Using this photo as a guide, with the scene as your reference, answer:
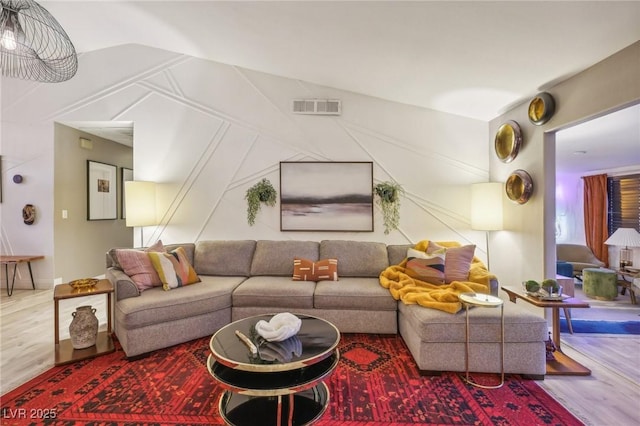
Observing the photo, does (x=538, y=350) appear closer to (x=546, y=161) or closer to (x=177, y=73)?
(x=546, y=161)

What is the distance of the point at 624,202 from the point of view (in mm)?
5027

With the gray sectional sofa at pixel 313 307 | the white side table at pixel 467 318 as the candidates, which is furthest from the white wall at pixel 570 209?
the white side table at pixel 467 318

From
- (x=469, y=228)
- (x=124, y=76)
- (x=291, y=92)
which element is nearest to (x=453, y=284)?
(x=469, y=228)

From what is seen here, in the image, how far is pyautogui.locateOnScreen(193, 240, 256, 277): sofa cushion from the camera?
10.9 ft

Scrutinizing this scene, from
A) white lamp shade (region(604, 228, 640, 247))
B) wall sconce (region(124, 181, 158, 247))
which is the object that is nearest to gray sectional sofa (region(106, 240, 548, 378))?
wall sconce (region(124, 181, 158, 247))

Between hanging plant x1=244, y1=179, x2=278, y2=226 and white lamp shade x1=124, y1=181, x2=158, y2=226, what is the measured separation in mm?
1171

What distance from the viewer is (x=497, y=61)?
2.51 metres

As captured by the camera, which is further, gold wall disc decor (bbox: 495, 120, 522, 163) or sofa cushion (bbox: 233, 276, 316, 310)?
gold wall disc decor (bbox: 495, 120, 522, 163)

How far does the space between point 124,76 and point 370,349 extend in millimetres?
4574

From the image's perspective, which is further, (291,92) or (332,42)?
(291,92)

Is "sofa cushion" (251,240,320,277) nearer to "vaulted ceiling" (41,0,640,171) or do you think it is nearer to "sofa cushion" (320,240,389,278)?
"sofa cushion" (320,240,389,278)

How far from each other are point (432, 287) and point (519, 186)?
58.9 inches

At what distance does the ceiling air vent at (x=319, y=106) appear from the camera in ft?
12.2

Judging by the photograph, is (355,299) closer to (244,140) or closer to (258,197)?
(258,197)
